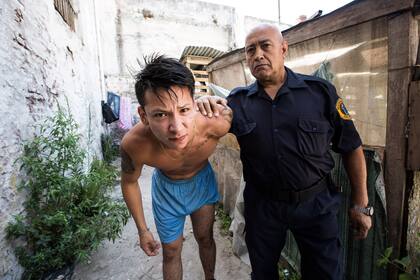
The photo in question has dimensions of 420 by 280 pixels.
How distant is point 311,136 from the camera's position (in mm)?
1440

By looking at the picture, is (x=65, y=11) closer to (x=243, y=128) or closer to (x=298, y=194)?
(x=243, y=128)

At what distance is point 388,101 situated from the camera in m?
1.52

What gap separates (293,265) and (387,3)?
223 cm

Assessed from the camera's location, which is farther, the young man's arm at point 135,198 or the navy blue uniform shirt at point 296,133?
the young man's arm at point 135,198

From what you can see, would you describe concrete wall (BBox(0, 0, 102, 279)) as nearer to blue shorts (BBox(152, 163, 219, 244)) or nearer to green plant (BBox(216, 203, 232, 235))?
blue shorts (BBox(152, 163, 219, 244))

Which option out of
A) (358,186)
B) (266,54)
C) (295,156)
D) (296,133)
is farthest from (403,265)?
(266,54)

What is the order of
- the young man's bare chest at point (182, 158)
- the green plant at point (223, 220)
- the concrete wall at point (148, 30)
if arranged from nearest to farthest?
1. the young man's bare chest at point (182, 158)
2. the green plant at point (223, 220)
3. the concrete wall at point (148, 30)

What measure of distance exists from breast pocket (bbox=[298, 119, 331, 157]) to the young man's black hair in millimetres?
747

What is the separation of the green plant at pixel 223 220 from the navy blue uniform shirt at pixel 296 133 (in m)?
1.87

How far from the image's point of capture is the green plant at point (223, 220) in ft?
10.5

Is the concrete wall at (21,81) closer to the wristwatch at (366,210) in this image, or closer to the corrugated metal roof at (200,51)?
the wristwatch at (366,210)

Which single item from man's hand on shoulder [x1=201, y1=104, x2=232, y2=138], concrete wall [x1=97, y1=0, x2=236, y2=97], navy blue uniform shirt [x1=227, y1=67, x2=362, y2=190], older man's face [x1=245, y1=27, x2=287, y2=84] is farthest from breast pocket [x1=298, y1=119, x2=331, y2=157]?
concrete wall [x1=97, y1=0, x2=236, y2=97]

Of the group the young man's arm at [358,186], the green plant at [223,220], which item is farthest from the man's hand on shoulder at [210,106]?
the green plant at [223,220]

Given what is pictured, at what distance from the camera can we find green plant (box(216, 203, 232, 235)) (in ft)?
10.5
